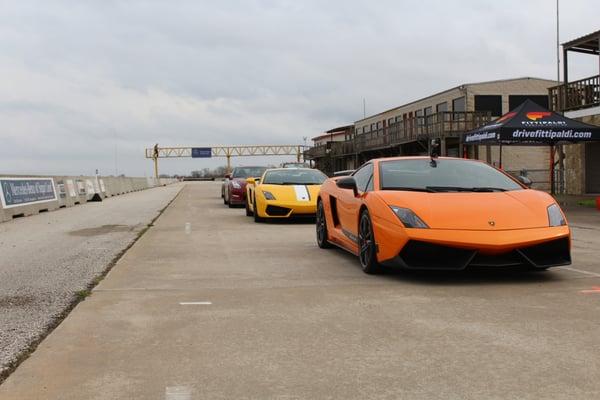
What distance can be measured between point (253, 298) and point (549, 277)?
10.2 feet

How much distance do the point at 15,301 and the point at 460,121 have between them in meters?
26.5

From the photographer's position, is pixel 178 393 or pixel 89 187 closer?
pixel 178 393

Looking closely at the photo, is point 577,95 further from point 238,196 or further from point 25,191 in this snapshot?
point 25,191

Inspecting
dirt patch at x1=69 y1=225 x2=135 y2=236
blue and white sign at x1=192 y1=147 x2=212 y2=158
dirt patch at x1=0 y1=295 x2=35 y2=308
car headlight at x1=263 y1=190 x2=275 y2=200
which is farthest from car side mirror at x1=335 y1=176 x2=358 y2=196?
blue and white sign at x1=192 y1=147 x2=212 y2=158

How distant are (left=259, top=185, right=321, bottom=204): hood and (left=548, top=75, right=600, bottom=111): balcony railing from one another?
12.1 m

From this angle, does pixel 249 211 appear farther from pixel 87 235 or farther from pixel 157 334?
pixel 157 334

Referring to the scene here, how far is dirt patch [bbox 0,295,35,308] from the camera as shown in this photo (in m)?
5.29

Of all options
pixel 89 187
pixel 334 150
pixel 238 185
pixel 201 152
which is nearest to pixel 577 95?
pixel 238 185

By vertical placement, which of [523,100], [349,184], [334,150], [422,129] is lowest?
[349,184]

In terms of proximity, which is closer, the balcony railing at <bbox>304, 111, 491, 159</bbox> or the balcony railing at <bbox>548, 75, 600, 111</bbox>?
the balcony railing at <bbox>548, 75, 600, 111</bbox>

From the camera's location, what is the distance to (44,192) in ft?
62.3

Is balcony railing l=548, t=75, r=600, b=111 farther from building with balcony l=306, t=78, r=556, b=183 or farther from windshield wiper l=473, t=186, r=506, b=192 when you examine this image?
windshield wiper l=473, t=186, r=506, b=192

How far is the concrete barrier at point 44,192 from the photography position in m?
15.6

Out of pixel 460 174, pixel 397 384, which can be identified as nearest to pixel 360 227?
pixel 460 174
